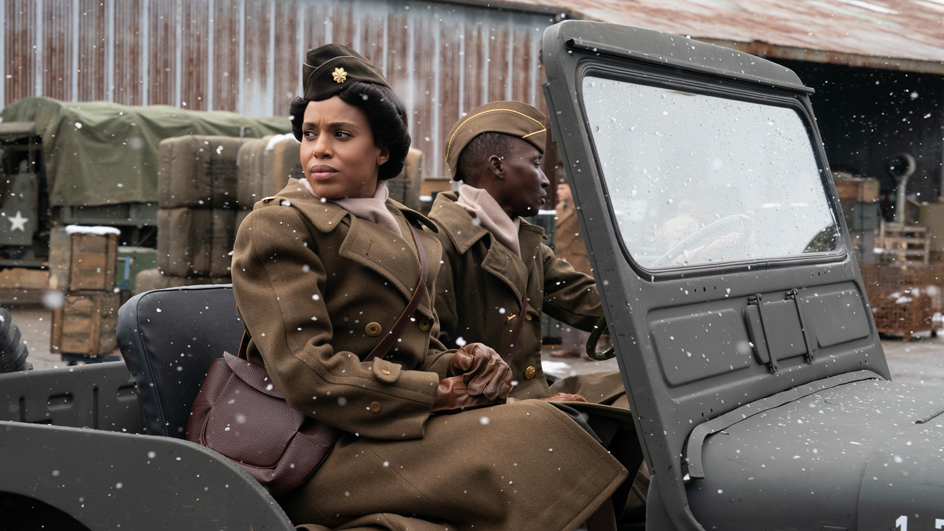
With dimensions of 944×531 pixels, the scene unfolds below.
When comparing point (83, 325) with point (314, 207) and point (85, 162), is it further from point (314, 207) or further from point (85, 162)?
point (314, 207)

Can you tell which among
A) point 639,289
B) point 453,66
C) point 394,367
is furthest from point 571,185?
point 453,66

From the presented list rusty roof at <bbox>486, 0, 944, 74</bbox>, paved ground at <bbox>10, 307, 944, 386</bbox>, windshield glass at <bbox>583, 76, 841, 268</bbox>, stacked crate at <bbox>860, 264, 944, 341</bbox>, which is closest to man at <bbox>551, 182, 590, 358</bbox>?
paved ground at <bbox>10, 307, 944, 386</bbox>

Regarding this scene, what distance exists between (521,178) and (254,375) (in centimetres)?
110

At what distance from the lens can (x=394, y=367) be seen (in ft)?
5.69

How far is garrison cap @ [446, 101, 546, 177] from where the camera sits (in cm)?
259

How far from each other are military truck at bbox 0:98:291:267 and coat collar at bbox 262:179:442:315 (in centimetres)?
989

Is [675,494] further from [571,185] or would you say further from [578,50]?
[578,50]

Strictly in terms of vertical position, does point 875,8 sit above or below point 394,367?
above

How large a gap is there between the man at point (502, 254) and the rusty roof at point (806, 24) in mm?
7357

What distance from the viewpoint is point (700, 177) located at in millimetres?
1867

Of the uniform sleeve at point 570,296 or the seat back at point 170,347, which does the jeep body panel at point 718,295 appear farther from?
the seat back at point 170,347

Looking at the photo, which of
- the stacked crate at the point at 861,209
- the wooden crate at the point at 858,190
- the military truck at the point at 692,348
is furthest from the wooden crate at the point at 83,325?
the wooden crate at the point at 858,190

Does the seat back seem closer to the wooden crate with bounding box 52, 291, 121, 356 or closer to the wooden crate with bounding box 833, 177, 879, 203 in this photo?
the wooden crate with bounding box 52, 291, 121, 356

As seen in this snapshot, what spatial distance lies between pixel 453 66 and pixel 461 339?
10791 mm
